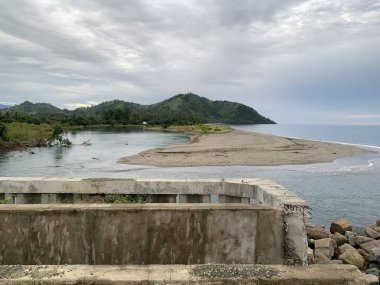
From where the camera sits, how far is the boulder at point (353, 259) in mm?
12000

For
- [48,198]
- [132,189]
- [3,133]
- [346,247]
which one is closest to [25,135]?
[3,133]

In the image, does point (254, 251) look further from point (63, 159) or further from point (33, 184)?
point (63, 159)

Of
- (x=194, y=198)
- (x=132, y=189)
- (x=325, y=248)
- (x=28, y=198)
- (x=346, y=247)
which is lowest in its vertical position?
(x=346, y=247)

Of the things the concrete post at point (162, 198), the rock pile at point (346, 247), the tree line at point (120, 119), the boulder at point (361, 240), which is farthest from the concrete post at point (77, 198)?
the tree line at point (120, 119)

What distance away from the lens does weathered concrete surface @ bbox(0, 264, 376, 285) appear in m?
3.97

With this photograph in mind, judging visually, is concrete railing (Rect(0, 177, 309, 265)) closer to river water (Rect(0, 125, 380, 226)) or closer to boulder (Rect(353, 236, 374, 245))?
boulder (Rect(353, 236, 374, 245))

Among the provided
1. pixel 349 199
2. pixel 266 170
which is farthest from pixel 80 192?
pixel 266 170

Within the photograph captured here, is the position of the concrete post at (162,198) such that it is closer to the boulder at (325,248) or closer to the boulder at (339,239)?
the boulder at (325,248)

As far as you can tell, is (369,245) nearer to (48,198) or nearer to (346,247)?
(346,247)

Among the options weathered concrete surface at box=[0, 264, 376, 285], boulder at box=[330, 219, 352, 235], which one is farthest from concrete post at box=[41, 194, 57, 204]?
boulder at box=[330, 219, 352, 235]

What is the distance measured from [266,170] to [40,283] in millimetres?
32483

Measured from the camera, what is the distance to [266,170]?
35.2 m

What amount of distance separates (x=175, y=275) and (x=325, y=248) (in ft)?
30.8

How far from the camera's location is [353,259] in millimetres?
12102
